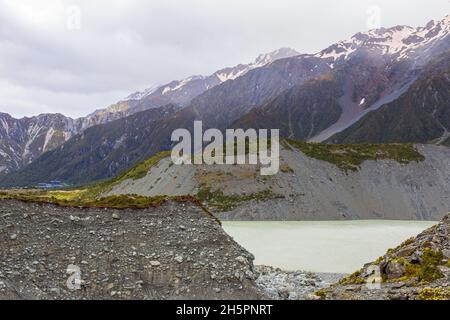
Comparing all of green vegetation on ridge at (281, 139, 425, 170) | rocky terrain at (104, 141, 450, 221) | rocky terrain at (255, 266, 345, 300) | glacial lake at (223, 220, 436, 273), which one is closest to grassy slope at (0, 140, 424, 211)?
green vegetation on ridge at (281, 139, 425, 170)

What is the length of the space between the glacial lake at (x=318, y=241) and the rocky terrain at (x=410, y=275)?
15786mm

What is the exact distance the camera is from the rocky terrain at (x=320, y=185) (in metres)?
89.1

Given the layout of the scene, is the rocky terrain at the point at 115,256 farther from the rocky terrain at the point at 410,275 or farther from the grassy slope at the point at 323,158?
the grassy slope at the point at 323,158

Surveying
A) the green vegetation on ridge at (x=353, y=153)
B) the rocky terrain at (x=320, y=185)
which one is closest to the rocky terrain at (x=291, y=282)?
the rocky terrain at (x=320, y=185)

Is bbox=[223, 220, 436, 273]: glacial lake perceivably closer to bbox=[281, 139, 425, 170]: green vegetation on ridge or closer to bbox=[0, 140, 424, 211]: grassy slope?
bbox=[0, 140, 424, 211]: grassy slope

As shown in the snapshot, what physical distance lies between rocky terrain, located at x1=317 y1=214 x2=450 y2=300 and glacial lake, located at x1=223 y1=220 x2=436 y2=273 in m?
15.8

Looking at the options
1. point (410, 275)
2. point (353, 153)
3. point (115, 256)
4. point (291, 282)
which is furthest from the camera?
point (353, 153)

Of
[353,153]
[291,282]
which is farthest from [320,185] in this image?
[291,282]

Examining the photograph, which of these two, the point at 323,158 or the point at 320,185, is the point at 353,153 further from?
the point at 320,185

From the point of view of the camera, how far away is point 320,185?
94.2 meters

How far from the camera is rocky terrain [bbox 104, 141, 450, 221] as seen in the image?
292ft

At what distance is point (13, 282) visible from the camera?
21.5 metres

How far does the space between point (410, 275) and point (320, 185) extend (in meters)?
73.3
